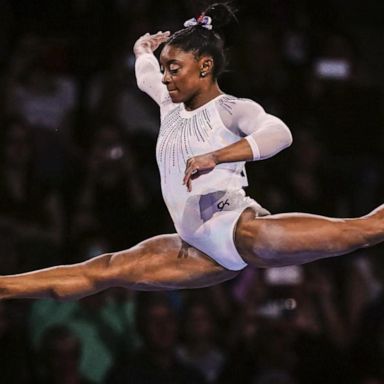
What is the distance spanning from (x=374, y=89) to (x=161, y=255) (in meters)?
3.19

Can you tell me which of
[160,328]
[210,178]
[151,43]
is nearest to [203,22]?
[151,43]

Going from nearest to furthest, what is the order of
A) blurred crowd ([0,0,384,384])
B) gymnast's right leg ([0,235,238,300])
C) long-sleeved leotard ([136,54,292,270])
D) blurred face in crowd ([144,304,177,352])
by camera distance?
long-sleeved leotard ([136,54,292,270]), gymnast's right leg ([0,235,238,300]), blurred face in crowd ([144,304,177,352]), blurred crowd ([0,0,384,384])

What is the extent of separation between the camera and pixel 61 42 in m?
6.58

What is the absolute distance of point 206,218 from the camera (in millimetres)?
4098

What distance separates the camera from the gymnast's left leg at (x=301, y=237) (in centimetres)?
392

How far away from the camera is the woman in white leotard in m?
3.94

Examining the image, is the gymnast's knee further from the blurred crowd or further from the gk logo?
the blurred crowd

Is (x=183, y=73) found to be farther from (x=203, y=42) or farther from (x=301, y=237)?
(x=301, y=237)

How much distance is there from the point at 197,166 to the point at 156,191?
8.23 feet

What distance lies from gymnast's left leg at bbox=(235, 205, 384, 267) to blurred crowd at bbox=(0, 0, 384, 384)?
152 centimetres

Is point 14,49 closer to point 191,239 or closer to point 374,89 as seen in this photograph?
point 374,89

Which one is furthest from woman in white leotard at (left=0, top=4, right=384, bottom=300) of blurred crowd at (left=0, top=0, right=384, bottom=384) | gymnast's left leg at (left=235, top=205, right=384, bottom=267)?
blurred crowd at (left=0, top=0, right=384, bottom=384)

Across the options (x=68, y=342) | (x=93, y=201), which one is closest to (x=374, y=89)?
(x=93, y=201)

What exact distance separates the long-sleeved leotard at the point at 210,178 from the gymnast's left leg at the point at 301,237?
0.09 meters
